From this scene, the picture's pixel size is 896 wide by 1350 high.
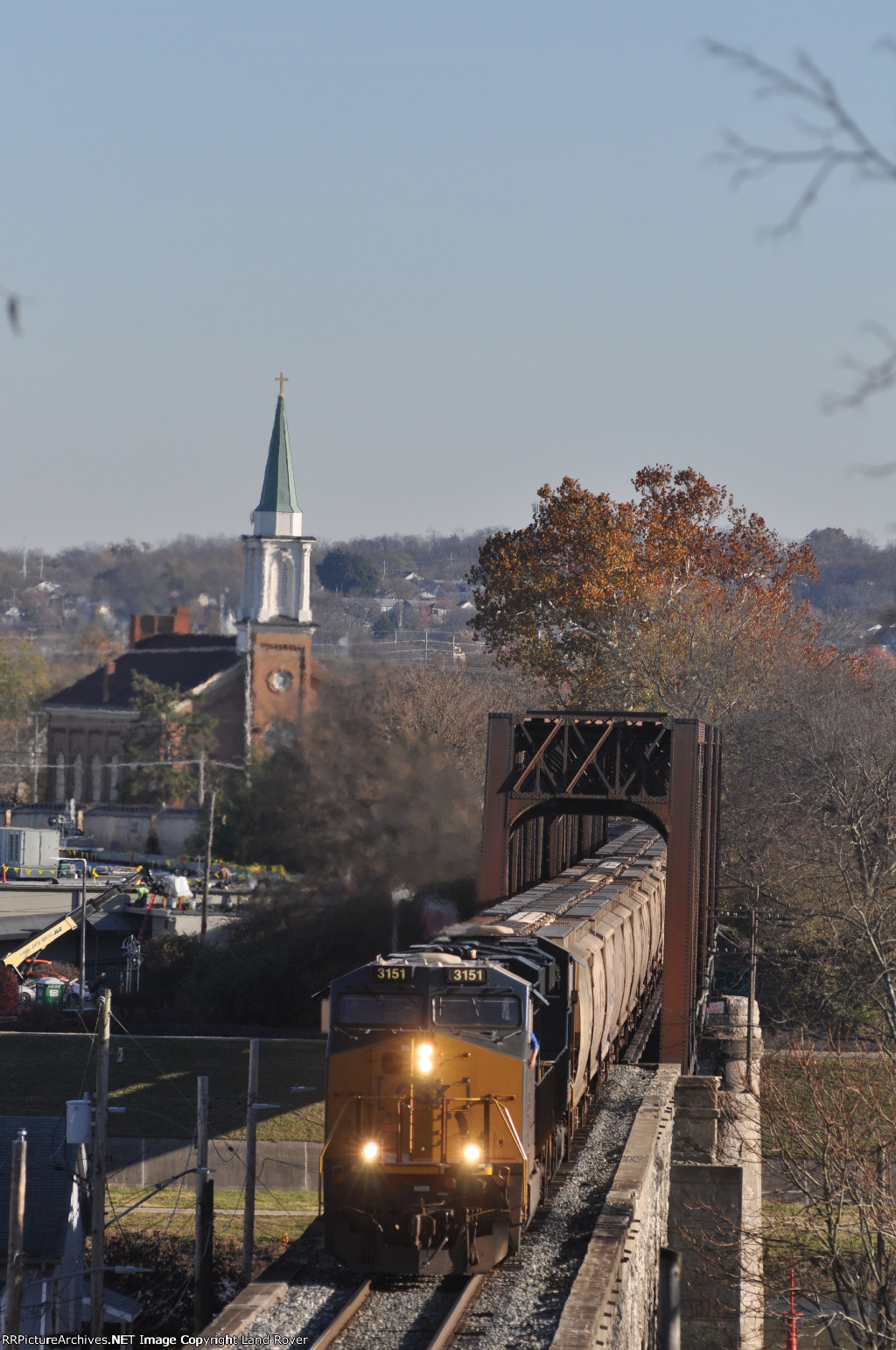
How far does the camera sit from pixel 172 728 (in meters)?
104

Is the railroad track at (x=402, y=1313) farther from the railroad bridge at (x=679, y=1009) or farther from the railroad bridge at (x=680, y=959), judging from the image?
the railroad bridge at (x=680, y=959)

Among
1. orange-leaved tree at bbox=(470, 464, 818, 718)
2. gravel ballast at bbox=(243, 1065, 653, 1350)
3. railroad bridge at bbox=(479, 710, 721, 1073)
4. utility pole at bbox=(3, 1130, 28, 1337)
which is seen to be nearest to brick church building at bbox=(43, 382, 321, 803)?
orange-leaved tree at bbox=(470, 464, 818, 718)

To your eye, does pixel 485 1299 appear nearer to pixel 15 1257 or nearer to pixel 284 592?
pixel 15 1257

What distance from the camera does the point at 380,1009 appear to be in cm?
1702

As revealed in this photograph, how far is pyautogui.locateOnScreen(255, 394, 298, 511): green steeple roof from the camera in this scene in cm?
11519

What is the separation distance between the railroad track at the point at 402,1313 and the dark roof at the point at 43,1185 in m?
14.3

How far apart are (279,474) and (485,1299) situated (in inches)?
4081

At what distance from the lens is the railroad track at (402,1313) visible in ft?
48.1

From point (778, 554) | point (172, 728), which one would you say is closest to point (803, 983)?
point (778, 554)

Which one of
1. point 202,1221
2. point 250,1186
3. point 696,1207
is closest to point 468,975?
point 202,1221

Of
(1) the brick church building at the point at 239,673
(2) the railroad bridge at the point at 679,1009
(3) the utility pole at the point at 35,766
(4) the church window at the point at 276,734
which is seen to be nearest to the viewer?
(2) the railroad bridge at the point at 679,1009

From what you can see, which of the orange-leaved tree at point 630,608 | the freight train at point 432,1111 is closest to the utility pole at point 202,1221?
the freight train at point 432,1111

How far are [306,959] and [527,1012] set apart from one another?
39.2 metres

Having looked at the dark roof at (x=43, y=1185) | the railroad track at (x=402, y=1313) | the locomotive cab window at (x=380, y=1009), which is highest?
Answer: the locomotive cab window at (x=380, y=1009)
